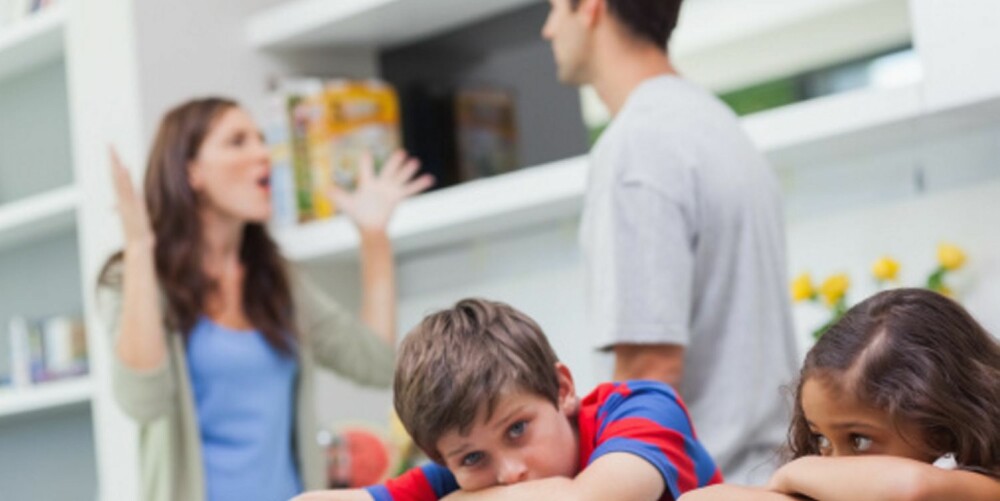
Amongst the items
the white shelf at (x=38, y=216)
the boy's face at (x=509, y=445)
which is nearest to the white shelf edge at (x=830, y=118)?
the boy's face at (x=509, y=445)

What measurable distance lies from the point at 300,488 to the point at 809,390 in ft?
5.93

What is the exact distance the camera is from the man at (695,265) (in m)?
1.74

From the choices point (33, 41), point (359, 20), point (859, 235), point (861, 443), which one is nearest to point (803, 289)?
point (859, 235)

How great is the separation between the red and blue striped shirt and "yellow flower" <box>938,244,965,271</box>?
1.38 meters

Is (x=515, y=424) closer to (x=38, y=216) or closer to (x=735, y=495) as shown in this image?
(x=735, y=495)

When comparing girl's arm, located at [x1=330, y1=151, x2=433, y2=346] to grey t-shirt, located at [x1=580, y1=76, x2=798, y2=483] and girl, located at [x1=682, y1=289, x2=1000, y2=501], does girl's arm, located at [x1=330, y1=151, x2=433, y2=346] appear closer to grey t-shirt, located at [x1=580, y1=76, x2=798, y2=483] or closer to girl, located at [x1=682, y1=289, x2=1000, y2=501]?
grey t-shirt, located at [x1=580, y1=76, x2=798, y2=483]

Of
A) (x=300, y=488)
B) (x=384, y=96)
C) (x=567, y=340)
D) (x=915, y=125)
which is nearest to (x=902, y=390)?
(x=915, y=125)

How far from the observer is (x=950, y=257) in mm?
2590

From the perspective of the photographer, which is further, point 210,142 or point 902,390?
point 210,142

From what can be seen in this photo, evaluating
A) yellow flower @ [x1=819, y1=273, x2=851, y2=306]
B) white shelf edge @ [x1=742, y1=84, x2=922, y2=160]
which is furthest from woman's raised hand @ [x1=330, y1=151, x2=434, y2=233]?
yellow flower @ [x1=819, y1=273, x2=851, y2=306]

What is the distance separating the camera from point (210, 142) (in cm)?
288

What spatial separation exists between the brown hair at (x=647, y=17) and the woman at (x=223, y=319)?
92cm

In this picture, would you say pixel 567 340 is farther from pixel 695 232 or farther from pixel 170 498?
pixel 695 232

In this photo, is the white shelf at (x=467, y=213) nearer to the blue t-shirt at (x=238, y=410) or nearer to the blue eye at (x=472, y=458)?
the blue t-shirt at (x=238, y=410)
